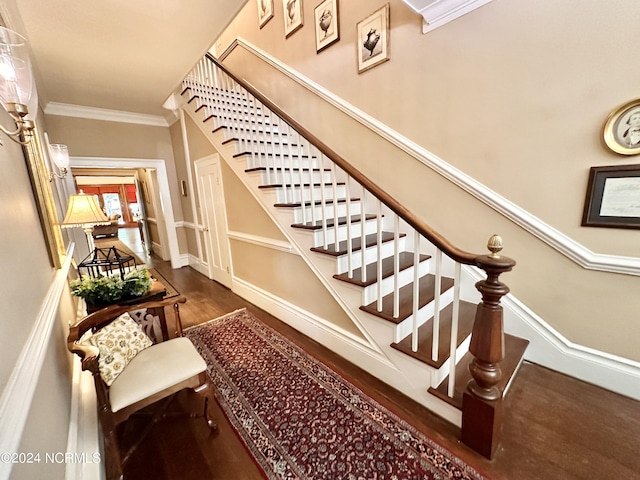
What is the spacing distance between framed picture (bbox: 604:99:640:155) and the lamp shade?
3.40 meters

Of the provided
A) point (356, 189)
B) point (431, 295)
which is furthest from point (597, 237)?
point (356, 189)

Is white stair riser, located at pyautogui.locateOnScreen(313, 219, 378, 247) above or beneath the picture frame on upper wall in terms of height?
beneath

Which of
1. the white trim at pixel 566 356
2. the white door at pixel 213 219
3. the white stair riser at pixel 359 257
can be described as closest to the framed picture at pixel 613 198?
the white trim at pixel 566 356

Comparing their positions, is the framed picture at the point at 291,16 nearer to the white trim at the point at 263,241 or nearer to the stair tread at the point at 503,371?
the white trim at the point at 263,241

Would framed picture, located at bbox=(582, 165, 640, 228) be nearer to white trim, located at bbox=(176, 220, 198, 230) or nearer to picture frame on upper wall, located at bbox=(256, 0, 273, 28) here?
picture frame on upper wall, located at bbox=(256, 0, 273, 28)

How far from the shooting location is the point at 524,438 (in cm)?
137

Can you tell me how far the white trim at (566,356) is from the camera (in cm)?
157

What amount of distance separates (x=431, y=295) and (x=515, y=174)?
3.39 feet

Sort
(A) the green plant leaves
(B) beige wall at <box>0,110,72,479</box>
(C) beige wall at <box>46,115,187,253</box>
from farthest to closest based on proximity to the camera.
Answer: (C) beige wall at <box>46,115,187,253</box> < (A) the green plant leaves < (B) beige wall at <box>0,110,72,479</box>

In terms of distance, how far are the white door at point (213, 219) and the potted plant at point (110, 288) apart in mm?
1700

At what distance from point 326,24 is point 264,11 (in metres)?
1.45

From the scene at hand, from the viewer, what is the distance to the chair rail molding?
1830 millimetres

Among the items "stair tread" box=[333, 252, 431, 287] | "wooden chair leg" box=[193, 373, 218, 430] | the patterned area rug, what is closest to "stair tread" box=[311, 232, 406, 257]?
"stair tread" box=[333, 252, 431, 287]

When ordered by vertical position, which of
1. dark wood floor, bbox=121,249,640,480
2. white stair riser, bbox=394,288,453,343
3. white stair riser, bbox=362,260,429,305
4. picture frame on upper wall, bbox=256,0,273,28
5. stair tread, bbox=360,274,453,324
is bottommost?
dark wood floor, bbox=121,249,640,480
